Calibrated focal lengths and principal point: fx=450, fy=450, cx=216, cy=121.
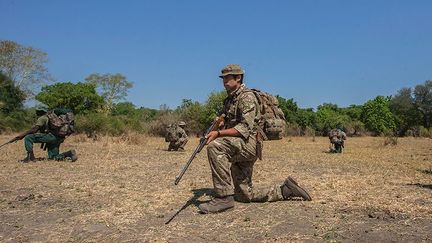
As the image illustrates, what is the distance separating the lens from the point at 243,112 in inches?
250

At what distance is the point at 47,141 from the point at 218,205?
25.9 ft

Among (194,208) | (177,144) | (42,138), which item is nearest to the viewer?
(194,208)

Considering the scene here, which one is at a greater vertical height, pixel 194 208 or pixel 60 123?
pixel 60 123

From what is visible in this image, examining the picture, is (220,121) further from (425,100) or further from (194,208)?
(425,100)

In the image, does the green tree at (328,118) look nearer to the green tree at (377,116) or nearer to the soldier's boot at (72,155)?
the green tree at (377,116)

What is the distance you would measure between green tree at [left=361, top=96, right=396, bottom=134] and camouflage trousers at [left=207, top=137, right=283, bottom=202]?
3648cm

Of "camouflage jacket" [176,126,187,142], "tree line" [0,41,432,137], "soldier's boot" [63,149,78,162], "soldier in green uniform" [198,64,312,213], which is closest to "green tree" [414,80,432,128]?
"tree line" [0,41,432,137]

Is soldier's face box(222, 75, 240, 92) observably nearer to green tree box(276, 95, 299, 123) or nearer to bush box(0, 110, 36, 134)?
bush box(0, 110, 36, 134)

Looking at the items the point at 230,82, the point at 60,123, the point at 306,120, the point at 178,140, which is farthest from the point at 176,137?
the point at 306,120

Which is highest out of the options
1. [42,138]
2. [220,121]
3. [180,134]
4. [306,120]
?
[306,120]

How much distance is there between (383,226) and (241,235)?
1.74 m

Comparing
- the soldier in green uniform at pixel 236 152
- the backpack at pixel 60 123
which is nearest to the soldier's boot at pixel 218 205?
the soldier in green uniform at pixel 236 152

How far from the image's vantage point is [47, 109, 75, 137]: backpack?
40.8ft

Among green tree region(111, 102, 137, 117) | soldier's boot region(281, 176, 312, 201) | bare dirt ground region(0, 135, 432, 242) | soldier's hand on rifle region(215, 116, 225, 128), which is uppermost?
green tree region(111, 102, 137, 117)
